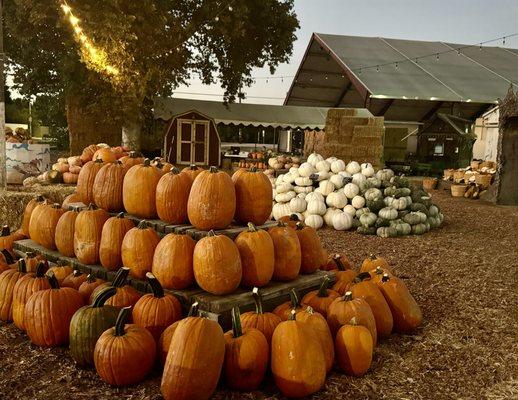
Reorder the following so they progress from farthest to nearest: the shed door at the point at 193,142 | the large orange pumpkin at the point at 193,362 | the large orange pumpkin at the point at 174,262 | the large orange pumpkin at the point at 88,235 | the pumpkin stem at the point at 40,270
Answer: the shed door at the point at 193,142, the large orange pumpkin at the point at 88,235, the pumpkin stem at the point at 40,270, the large orange pumpkin at the point at 174,262, the large orange pumpkin at the point at 193,362

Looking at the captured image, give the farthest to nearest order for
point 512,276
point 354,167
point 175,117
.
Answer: point 175,117, point 354,167, point 512,276

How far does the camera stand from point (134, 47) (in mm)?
15133

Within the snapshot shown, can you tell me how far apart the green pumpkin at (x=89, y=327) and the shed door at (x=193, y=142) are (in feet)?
58.8

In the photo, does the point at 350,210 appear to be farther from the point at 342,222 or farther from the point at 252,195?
the point at 252,195

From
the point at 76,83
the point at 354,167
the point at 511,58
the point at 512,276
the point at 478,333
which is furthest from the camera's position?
the point at 511,58

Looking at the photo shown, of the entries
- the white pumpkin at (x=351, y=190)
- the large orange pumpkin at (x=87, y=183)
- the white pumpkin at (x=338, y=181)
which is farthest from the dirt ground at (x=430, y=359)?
the white pumpkin at (x=338, y=181)

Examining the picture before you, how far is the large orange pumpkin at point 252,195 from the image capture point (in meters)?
3.65

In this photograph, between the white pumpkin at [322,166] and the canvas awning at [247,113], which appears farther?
the canvas awning at [247,113]

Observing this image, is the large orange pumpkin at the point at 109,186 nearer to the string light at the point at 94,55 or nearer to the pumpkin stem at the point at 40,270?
the pumpkin stem at the point at 40,270

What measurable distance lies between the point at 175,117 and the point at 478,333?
1818cm

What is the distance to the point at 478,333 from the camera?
3623 mm

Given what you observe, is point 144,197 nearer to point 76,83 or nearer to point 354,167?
point 354,167

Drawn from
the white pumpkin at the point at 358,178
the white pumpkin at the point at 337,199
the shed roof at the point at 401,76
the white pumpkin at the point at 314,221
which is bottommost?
the white pumpkin at the point at 314,221

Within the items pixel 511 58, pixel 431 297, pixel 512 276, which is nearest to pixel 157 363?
pixel 431 297
